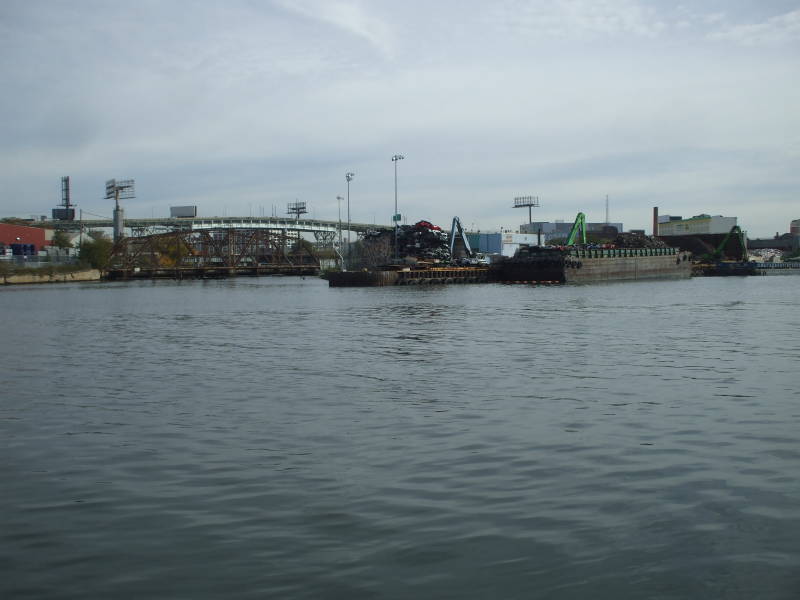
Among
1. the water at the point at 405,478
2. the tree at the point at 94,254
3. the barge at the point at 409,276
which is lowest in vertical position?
the water at the point at 405,478

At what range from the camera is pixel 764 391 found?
20.5 m

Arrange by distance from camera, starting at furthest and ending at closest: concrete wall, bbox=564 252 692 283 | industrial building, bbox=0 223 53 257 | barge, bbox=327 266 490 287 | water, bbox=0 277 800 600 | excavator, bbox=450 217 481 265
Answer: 1. excavator, bbox=450 217 481 265
2. industrial building, bbox=0 223 53 257
3. concrete wall, bbox=564 252 692 283
4. barge, bbox=327 266 490 287
5. water, bbox=0 277 800 600

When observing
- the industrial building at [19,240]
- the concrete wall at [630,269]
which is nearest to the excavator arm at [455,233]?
the concrete wall at [630,269]

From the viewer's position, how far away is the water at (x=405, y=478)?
8.83 metres

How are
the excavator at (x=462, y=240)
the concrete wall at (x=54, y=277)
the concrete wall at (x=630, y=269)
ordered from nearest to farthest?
the concrete wall at (x=630, y=269) < the concrete wall at (x=54, y=277) < the excavator at (x=462, y=240)

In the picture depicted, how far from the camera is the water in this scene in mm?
8828

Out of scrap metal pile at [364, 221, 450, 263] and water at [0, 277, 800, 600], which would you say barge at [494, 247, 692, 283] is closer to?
scrap metal pile at [364, 221, 450, 263]

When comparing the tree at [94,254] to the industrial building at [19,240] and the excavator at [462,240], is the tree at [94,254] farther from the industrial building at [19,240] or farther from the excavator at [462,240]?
the excavator at [462,240]

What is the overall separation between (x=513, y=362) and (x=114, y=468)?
1635 centimetres

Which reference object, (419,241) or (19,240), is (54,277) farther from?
(419,241)

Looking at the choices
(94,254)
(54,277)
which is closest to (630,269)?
(54,277)

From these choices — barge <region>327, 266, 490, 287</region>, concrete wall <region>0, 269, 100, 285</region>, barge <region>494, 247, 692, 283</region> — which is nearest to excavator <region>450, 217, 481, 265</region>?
barge <region>327, 266, 490, 287</region>

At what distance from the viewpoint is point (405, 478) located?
1261 centimetres

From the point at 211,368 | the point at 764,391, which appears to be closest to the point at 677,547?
the point at 764,391
